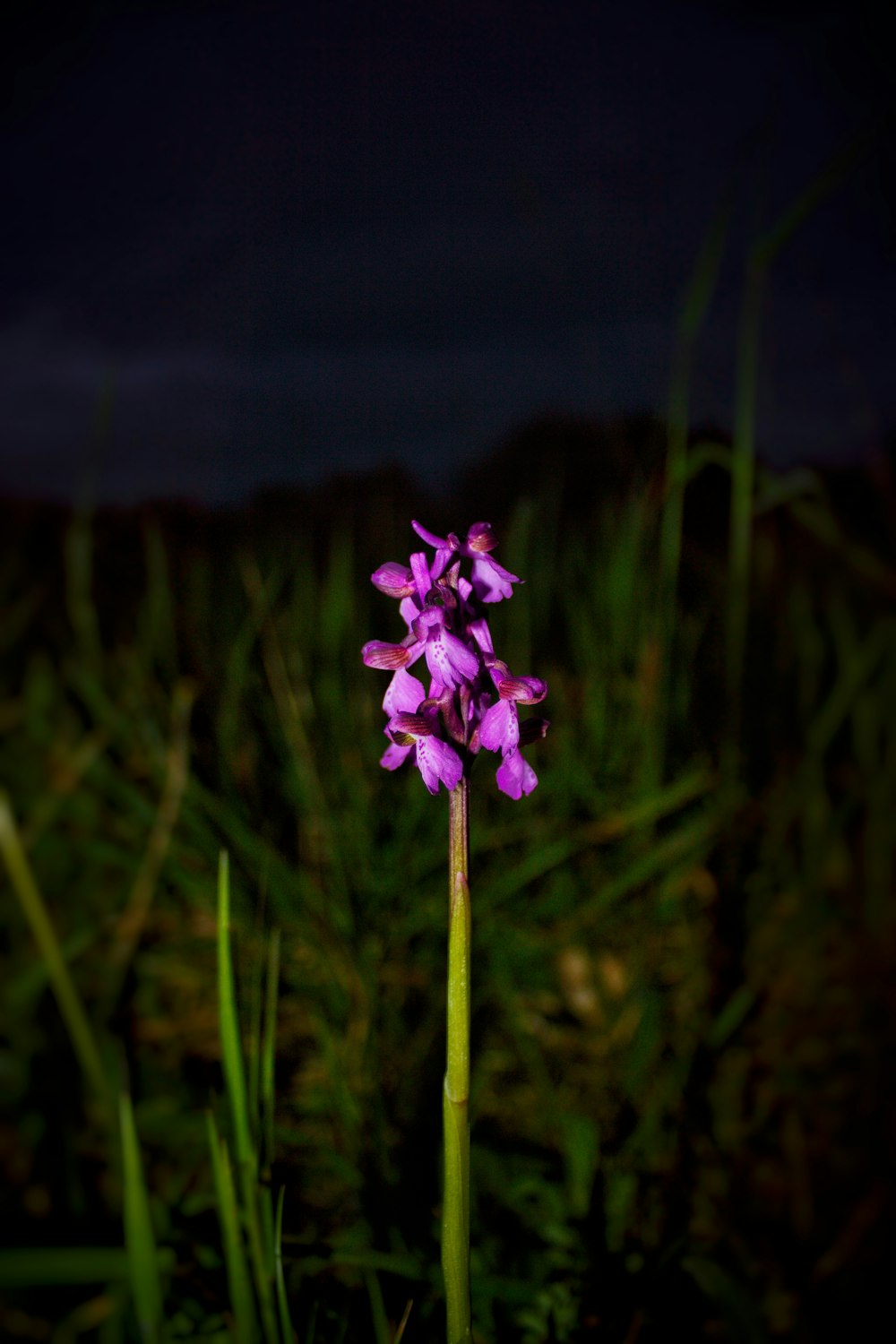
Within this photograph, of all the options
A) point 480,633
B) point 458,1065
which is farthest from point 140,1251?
point 480,633

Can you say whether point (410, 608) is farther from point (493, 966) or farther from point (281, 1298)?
point (493, 966)

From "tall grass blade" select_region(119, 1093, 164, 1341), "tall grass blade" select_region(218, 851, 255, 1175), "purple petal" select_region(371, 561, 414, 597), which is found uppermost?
"purple petal" select_region(371, 561, 414, 597)

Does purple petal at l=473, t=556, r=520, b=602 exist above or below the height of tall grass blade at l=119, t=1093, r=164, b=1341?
above

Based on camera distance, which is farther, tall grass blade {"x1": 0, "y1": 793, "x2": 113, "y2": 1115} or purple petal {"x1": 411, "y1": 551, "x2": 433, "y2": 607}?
tall grass blade {"x1": 0, "y1": 793, "x2": 113, "y2": 1115}

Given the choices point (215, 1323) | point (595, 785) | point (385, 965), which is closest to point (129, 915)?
point (385, 965)

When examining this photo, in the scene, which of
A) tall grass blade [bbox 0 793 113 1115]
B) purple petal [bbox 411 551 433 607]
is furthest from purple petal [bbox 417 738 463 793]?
tall grass blade [bbox 0 793 113 1115]

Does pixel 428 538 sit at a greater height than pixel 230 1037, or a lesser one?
greater

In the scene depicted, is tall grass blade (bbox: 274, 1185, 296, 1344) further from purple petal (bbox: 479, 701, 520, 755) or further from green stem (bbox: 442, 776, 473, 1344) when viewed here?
purple petal (bbox: 479, 701, 520, 755)

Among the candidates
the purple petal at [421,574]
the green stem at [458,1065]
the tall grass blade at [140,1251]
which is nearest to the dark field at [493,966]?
the tall grass blade at [140,1251]
